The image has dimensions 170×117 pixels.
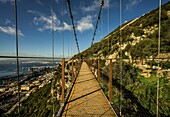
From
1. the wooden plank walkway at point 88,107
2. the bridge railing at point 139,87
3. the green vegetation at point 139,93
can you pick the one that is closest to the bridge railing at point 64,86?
the wooden plank walkway at point 88,107

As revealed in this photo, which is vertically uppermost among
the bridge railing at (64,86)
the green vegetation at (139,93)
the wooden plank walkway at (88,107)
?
the bridge railing at (64,86)

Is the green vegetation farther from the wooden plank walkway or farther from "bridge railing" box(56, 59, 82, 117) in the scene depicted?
"bridge railing" box(56, 59, 82, 117)

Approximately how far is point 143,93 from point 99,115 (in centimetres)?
435

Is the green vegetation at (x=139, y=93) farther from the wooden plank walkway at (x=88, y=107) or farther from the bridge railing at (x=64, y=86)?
the bridge railing at (x=64, y=86)

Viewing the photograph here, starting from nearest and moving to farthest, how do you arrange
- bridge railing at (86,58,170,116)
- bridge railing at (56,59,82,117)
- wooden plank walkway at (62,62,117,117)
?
wooden plank walkway at (62,62,117,117) < bridge railing at (56,59,82,117) < bridge railing at (86,58,170,116)

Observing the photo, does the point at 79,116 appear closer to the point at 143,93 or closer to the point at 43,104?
the point at 143,93

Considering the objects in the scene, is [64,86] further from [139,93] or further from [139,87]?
[139,87]

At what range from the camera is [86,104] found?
2721mm

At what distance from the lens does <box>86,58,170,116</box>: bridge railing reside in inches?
170

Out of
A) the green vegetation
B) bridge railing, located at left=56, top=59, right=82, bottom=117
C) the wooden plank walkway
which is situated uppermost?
bridge railing, located at left=56, top=59, right=82, bottom=117

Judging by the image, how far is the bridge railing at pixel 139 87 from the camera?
432 cm

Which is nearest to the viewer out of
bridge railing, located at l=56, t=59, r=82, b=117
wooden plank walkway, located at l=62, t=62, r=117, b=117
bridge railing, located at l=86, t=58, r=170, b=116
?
wooden plank walkway, located at l=62, t=62, r=117, b=117

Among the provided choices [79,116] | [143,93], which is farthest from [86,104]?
[143,93]

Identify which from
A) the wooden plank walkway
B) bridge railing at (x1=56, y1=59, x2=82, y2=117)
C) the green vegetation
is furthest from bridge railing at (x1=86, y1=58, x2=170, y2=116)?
bridge railing at (x1=56, y1=59, x2=82, y2=117)
